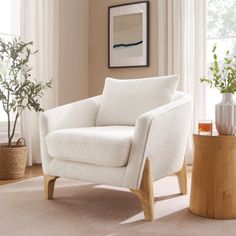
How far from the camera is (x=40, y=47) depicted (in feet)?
13.6

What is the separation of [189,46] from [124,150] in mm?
2294

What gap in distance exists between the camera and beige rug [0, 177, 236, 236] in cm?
203

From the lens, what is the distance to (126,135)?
2303 mm

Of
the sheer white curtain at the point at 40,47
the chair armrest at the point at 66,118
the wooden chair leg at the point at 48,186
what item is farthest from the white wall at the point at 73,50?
the wooden chair leg at the point at 48,186

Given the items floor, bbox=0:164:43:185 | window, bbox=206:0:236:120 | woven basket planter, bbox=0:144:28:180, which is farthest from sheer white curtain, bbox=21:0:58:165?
window, bbox=206:0:236:120

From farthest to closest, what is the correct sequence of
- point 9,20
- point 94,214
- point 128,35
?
point 128,35
point 9,20
point 94,214

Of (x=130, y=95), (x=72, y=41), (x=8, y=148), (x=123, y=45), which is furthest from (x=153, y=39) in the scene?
(x=8, y=148)

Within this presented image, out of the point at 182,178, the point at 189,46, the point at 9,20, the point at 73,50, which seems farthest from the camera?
the point at 73,50

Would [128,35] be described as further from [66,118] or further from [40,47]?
[66,118]

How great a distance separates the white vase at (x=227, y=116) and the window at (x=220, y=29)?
6.40 ft

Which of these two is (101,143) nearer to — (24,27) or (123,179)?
(123,179)

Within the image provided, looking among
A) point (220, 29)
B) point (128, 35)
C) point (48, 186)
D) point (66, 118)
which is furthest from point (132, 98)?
point (128, 35)

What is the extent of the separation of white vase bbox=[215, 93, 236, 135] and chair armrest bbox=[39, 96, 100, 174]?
1.09m

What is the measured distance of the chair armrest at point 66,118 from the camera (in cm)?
265
